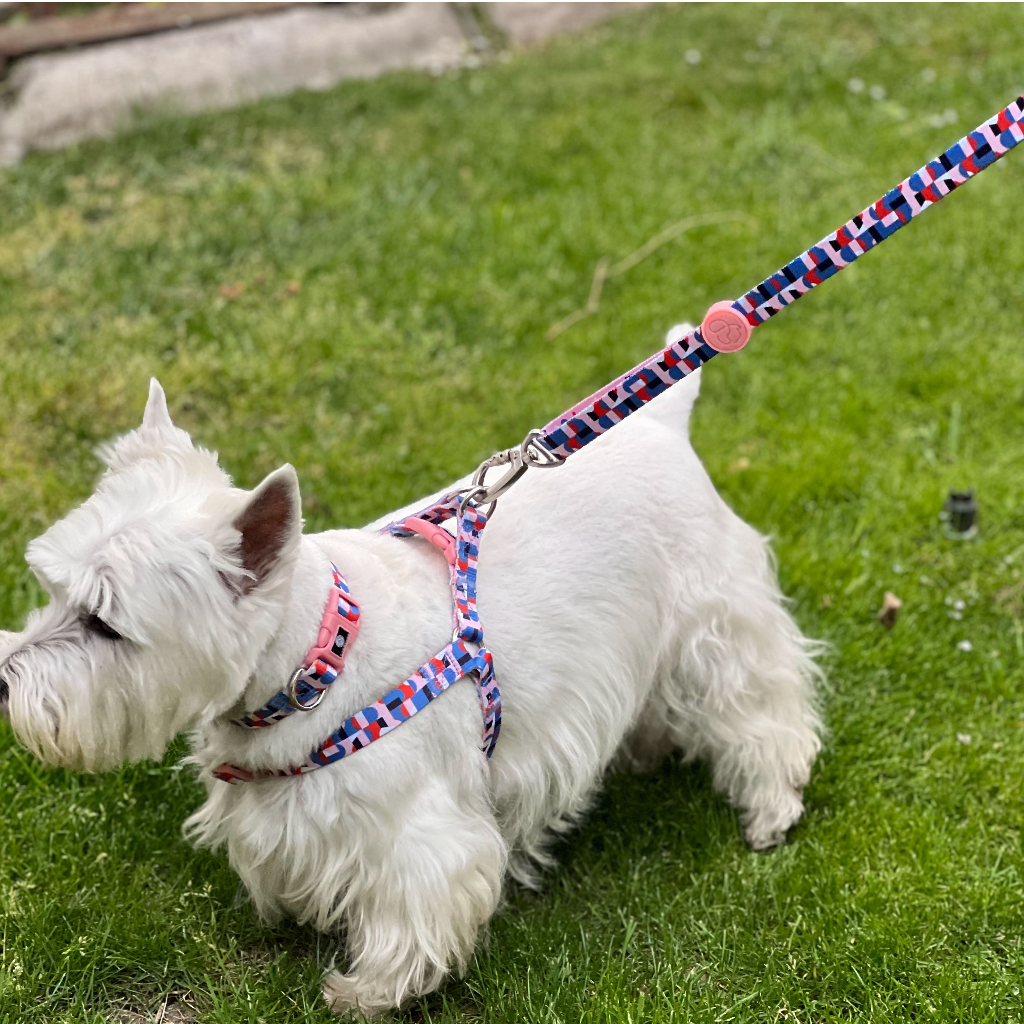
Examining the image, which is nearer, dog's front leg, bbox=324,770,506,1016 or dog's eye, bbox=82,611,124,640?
dog's eye, bbox=82,611,124,640

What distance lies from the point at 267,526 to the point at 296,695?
14.8 inches

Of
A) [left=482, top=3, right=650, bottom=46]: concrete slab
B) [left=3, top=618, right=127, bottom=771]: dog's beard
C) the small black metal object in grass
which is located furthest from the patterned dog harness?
[left=482, top=3, right=650, bottom=46]: concrete slab

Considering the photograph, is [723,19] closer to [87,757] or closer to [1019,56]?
[1019,56]

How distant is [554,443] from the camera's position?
2.50 meters

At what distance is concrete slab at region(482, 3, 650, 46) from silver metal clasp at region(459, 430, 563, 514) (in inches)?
241

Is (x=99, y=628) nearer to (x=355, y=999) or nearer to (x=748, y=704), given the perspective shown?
(x=355, y=999)

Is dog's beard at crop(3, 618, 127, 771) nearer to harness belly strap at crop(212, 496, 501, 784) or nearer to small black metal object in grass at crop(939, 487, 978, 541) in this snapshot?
harness belly strap at crop(212, 496, 501, 784)

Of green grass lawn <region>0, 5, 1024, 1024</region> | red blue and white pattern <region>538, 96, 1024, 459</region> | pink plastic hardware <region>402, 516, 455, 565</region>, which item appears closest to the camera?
red blue and white pattern <region>538, 96, 1024, 459</region>

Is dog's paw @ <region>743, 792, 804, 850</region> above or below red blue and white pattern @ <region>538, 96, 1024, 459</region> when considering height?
below

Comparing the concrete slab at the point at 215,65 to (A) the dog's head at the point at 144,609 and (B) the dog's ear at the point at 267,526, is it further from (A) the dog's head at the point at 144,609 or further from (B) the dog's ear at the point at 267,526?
(B) the dog's ear at the point at 267,526

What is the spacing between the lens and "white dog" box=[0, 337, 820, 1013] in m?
2.08

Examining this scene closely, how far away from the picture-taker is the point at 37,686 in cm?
205

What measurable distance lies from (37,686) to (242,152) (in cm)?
496

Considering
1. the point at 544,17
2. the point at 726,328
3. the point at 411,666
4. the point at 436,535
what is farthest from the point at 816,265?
the point at 544,17
